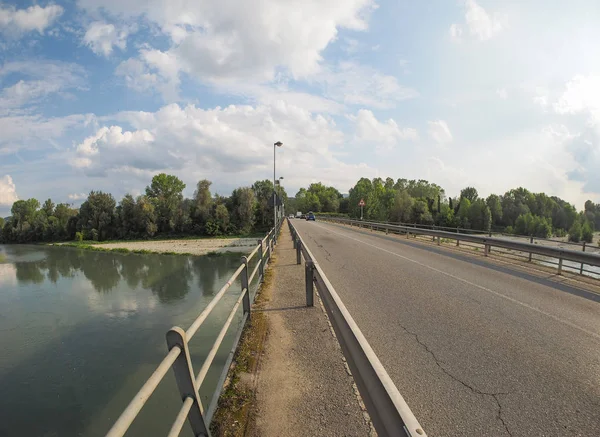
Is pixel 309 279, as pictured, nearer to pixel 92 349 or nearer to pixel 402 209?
pixel 92 349

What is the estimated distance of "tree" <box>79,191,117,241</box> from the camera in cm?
7988

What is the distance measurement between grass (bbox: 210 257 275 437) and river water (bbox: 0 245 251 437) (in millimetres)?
2524

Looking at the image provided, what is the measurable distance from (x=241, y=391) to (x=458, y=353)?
2834 mm

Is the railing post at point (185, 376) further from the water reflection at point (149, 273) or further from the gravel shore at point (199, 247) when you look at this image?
the gravel shore at point (199, 247)

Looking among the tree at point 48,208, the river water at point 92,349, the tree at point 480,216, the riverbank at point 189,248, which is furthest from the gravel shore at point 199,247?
the tree at point 48,208

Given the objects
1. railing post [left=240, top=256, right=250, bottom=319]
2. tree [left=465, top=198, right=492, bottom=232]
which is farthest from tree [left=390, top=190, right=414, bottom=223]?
railing post [left=240, top=256, right=250, bottom=319]

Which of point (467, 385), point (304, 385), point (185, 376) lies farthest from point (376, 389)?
point (467, 385)

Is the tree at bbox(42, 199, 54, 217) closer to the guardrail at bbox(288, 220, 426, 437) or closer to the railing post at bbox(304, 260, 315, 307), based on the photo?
the railing post at bbox(304, 260, 315, 307)

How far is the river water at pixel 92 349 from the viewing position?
7840 mm

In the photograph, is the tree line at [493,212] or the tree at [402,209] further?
the tree at [402,209]

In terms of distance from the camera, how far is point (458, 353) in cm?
412

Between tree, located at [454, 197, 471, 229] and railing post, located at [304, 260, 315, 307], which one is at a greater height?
tree, located at [454, 197, 471, 229]

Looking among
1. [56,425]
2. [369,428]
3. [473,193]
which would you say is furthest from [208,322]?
[473,193]

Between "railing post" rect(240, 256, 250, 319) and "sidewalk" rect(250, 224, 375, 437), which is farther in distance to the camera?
"railing post" rect(240, 256, 250, 319)
